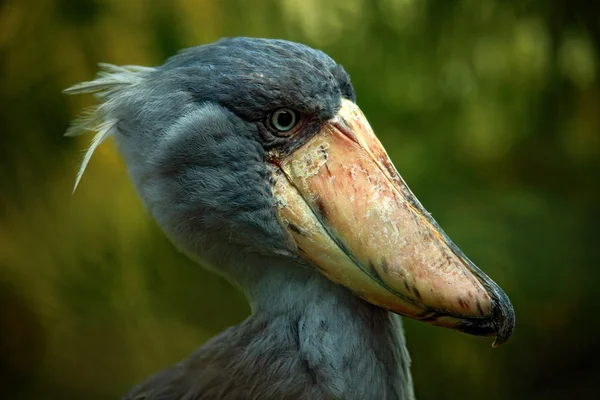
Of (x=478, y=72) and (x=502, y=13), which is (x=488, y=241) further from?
(x=502, y=13)

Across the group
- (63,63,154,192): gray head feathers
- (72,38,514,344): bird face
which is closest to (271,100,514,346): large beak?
(72,38,514,344): bird face

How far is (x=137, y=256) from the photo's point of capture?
8.76 feet

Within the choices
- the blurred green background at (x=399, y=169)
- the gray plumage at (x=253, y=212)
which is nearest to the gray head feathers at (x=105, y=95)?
the gray plumage at (x=253, y=212)

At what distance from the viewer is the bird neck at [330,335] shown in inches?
49.5

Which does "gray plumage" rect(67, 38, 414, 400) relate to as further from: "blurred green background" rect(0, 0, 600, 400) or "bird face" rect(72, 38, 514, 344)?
"blurred green background" rect(0, 0, 600, 400)

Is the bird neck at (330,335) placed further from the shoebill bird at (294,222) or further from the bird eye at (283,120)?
the bird eye at (283,120)

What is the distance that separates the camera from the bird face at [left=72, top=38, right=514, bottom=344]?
3.96ft

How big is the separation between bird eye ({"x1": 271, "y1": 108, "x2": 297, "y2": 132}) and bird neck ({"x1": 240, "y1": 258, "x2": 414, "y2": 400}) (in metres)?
0.26

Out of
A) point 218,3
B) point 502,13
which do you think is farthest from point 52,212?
point 502,13

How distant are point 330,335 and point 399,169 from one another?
142cm

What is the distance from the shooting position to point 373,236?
1.22m

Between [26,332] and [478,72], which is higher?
[478,72]

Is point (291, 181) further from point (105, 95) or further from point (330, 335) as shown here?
point (105, 95)

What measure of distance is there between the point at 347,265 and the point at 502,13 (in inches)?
69.9
